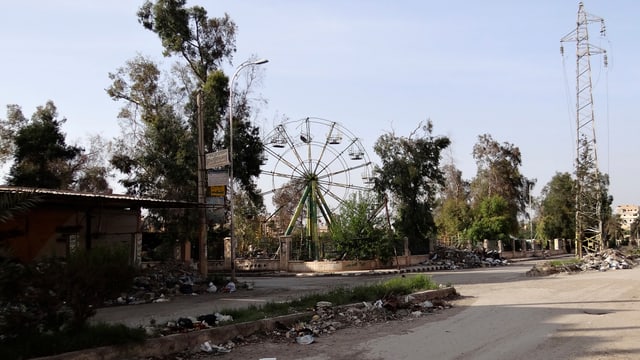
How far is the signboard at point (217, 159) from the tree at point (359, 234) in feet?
55.2

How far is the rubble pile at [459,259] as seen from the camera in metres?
42.0

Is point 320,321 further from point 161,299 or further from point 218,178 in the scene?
point 218,178

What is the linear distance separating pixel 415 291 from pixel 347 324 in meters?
4.53

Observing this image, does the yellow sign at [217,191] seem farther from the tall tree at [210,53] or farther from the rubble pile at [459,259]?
the rubble pile at [459,259]

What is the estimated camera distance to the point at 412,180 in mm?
44188

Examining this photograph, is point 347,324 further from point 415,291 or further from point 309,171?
point 309,171

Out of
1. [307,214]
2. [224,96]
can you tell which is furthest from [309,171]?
[224,96]

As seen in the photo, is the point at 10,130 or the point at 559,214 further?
the point at 559,214

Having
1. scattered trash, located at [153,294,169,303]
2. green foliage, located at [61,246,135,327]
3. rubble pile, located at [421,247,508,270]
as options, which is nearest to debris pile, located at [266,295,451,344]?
green foliage, located at [61,246,135,327]

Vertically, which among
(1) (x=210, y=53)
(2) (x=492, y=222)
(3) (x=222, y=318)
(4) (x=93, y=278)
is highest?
(1) (x=210, y=53)

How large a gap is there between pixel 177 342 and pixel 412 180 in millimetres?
36867

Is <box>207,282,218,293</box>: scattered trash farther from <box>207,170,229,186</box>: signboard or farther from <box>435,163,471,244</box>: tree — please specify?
<box>435,163,471,244</box>: tree

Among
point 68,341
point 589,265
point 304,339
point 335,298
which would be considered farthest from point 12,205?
point 589,265

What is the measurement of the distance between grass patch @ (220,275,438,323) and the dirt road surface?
5.17 feet
